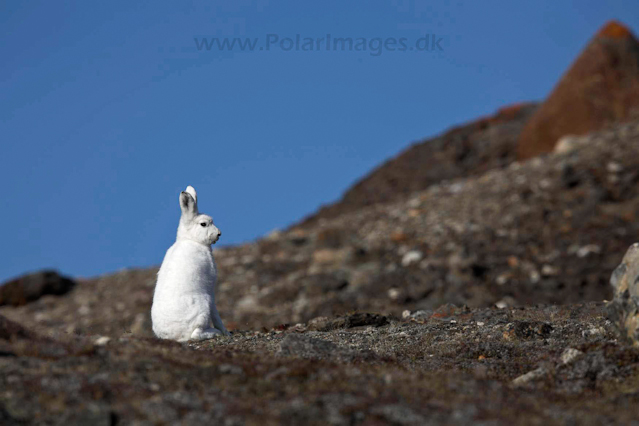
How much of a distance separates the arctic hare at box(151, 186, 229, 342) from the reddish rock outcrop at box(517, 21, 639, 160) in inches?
1109

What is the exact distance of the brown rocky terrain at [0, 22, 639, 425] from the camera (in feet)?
23.5

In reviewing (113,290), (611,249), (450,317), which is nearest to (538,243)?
(611,249)

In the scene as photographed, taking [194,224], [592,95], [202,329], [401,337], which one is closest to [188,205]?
[194,224]

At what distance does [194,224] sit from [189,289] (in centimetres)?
110

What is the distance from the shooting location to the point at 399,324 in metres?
13.1

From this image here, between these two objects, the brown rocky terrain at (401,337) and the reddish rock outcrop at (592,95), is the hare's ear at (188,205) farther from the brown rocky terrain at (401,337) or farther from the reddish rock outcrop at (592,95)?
the reddish rock outcrop at (592,95)

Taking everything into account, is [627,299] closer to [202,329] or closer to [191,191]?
[202,329]

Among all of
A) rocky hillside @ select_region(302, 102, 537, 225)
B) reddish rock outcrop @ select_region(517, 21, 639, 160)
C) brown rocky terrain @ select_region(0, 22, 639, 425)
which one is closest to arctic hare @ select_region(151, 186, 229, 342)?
brown rocky terrain @ select_region(0, 22, 639, 425)

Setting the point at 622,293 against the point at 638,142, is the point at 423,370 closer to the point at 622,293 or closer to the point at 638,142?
the point at 622,293

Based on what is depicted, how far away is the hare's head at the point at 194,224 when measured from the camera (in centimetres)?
1153

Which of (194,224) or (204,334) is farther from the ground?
(194,224)

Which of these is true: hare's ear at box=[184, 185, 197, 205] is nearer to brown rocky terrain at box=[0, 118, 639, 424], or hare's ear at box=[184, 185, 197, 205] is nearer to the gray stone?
brown rocky terrain at box=[0, 118, 639, 424]

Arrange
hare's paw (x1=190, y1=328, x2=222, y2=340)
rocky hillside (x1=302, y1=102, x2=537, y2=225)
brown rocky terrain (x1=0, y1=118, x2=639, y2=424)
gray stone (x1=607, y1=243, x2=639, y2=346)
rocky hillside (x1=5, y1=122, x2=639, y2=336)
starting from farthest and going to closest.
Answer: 1. rocky hillside (x1=302, y1=102, x2=537, y2=225)
2. rocky hillside (x1=5, y1=122, x2=639, y2=336)
3. hare's paw (x1=190, y1=328, x2=222, y2=340)
4. gray stone (x1=607, y1=243, x2=639, y2=346)
5. brown rocky terrain (x1=0, y1=118, x2=639, y2=424)

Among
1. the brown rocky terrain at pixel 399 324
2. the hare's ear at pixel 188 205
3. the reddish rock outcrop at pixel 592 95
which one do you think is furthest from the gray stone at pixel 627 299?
the reddish rock outcrop at pixel 592 95
